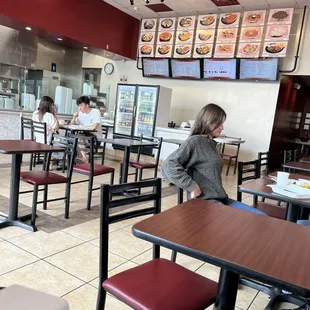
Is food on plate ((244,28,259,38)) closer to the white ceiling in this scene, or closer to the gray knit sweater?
the white ceiling

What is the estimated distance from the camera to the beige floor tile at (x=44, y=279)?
6.39ft

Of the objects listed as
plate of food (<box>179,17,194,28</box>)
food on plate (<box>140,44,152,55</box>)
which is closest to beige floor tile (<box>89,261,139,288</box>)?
plate of food (<box>179,17,194,28</box>)

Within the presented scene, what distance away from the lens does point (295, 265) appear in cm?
99

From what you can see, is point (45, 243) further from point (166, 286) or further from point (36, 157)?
point (36, 157)

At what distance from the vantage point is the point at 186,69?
8.11 meters

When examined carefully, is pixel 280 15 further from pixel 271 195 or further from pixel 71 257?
pixel 71 257

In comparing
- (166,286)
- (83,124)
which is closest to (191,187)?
(166,286)

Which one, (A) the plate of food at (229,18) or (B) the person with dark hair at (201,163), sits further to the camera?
(A) the plate of food at (229,18)

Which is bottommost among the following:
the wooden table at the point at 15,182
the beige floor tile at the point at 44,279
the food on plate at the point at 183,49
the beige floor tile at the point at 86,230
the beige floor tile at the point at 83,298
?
the beige floor tile at the point at 86,230

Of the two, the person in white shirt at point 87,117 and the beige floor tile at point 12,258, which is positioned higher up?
the person in white shirt at point 87,117

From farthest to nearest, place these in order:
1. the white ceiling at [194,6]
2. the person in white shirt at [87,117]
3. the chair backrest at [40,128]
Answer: the white ceiling at [194,6] → the person in white shirt at [87,117] → the chair backrest at [40,128]

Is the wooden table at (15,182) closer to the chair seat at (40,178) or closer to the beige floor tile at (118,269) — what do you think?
the chair seat at (40,178)

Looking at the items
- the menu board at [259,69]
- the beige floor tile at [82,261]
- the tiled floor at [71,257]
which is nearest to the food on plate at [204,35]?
the menu board at [259,69]

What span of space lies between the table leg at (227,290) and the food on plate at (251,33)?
6.77 metres
